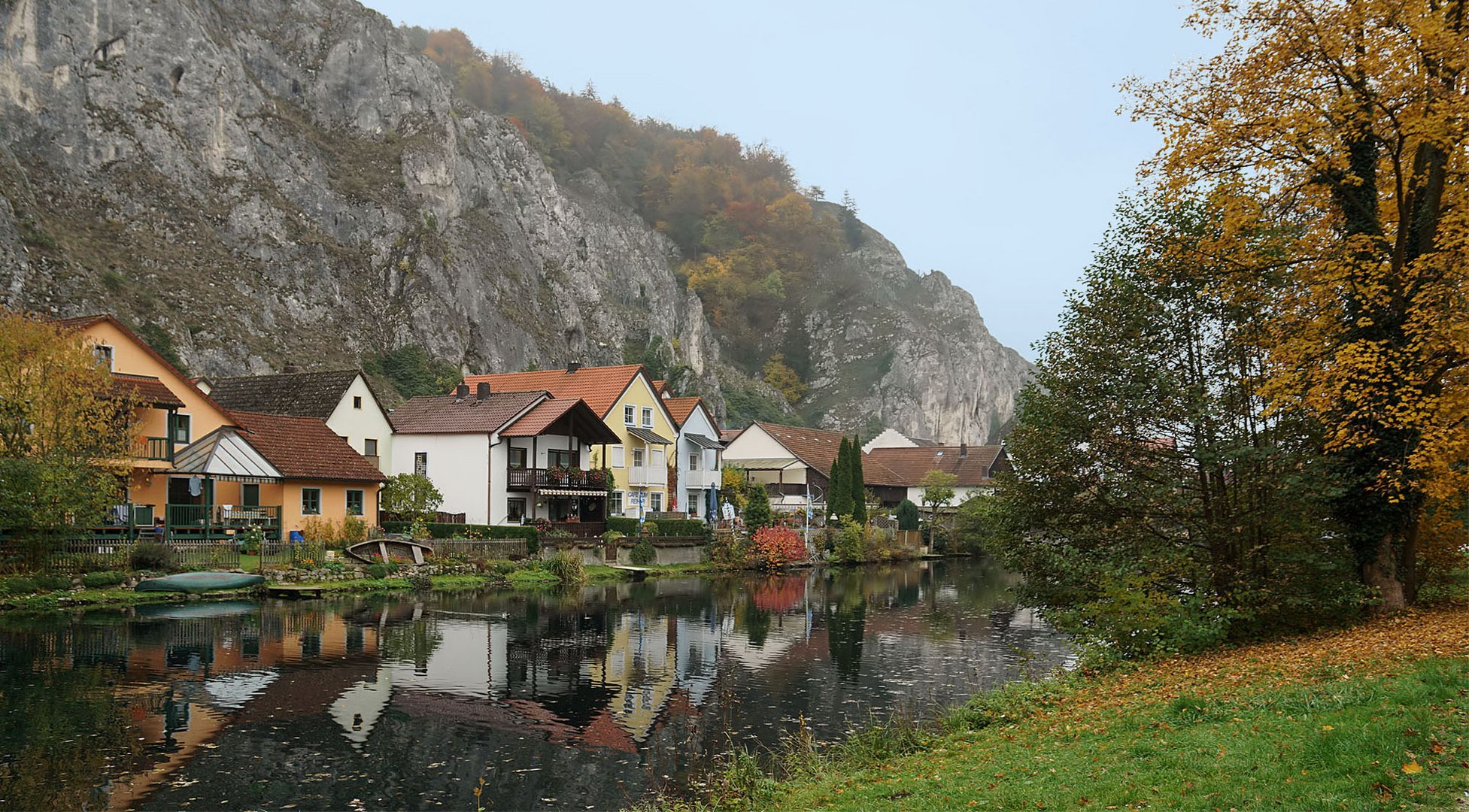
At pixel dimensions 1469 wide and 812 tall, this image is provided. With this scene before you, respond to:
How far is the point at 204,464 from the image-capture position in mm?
37562

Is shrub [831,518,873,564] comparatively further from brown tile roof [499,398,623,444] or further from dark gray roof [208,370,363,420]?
dark gray roof [208,370,363,420]

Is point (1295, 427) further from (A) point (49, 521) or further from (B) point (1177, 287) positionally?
(A) point (49, 521)

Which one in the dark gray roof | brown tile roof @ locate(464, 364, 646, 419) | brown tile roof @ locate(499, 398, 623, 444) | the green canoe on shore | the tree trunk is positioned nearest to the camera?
the tree trunk

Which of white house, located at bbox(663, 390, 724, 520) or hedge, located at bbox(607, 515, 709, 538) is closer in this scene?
hedge, located at bbox(607, 515, 709, 538)

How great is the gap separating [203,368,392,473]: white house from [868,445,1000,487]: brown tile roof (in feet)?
147

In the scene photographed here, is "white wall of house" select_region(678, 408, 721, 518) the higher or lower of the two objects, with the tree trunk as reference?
higher

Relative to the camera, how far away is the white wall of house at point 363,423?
49.5 meters

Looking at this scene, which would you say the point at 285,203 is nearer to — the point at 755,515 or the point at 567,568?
the point at 755,515

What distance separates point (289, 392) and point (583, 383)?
608 inches

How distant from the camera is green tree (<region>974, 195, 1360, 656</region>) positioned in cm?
1744

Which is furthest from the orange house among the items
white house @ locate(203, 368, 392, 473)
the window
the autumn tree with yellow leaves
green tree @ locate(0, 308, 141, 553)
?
the autumn tree with yellow leaves

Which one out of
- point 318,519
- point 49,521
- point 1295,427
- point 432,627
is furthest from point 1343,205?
point 318,519

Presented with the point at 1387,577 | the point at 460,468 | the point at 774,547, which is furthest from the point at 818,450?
the point at 1387,577

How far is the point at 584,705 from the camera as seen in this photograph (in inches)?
734
